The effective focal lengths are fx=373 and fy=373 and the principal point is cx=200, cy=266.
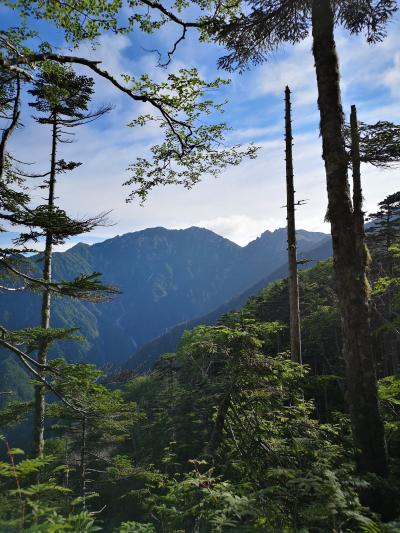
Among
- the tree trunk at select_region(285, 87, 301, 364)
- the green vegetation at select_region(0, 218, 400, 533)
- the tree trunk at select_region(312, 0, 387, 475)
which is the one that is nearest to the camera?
the green vegetation at select_region(0, 218, 400, 533)

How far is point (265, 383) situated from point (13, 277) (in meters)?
6.52

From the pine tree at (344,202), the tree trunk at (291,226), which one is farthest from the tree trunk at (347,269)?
the tree trunk at (291,226)

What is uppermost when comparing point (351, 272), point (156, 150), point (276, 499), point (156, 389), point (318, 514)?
point (156, 150)

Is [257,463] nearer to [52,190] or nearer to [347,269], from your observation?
[347,269]

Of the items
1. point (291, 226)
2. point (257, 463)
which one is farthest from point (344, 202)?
point (291, 226)

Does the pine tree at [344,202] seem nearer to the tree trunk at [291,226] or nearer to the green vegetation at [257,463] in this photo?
the green vegetation at [257,463]

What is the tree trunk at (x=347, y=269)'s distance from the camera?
16.7ft

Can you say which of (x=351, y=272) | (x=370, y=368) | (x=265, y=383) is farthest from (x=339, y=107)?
(x=265, y=383)

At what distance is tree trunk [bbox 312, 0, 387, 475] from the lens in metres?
5.09

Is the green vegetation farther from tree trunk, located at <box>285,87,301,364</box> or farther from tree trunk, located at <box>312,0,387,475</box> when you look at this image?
tree trunk, located at <box>285,87,301,364</box>

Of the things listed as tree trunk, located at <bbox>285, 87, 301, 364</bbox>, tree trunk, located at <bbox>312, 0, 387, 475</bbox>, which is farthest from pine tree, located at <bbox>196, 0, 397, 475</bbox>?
tree trunk, located at <bbox>285, 87, 301, 364</bbox>

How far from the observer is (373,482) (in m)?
4.56

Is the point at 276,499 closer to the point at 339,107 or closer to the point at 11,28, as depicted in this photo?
the point at 339,107

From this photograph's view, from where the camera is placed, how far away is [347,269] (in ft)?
18.0
